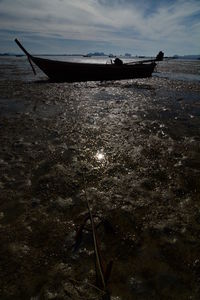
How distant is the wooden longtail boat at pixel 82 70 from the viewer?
22422 millimetres

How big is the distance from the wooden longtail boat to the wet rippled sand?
14.5m

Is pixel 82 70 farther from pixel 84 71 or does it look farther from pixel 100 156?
pixel 100 156

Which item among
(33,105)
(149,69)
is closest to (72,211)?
(33,105)

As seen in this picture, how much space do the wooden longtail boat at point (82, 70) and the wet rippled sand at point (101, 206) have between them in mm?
14476

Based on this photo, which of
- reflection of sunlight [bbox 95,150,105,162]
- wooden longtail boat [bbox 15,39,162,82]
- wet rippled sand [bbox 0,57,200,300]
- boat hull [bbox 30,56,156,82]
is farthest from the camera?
A: boat hull [bbox 30,56,156,82]

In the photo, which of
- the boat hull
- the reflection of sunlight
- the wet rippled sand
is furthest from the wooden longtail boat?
the reflection of sunlight

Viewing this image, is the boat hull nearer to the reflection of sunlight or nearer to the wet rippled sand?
the wet rippled sand

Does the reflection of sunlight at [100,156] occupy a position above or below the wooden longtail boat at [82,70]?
below

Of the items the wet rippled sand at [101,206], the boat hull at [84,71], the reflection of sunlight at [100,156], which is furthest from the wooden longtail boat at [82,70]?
the reflection of sunlight at [100,156]

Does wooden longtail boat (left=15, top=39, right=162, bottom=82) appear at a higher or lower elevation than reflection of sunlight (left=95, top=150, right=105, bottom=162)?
higher

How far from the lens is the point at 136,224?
4.13m

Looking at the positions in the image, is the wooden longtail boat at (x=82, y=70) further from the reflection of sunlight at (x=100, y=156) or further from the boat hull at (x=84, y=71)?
the reflection of sunlight at (x=100, y=156)

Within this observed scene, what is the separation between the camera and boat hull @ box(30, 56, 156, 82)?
22531mm

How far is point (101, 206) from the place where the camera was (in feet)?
15.0
